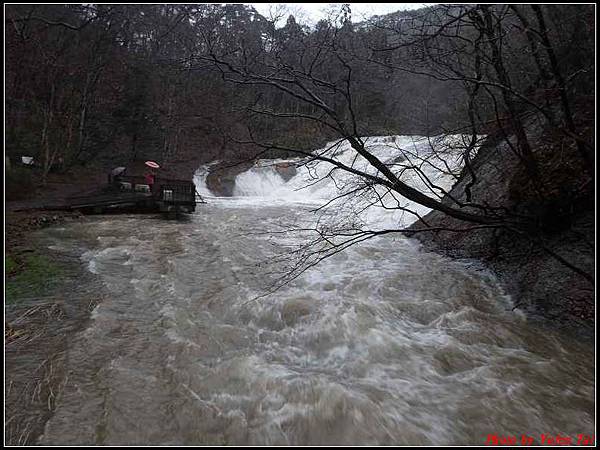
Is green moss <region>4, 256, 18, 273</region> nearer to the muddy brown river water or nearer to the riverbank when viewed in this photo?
the riverbank

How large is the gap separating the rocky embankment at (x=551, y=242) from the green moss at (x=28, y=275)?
601 centimetres

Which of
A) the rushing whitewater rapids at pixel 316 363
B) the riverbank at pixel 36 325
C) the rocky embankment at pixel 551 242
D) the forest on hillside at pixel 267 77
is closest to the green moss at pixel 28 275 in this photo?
the riverbank at pixel 36 325

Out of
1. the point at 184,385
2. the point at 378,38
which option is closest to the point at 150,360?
the point at 184,385

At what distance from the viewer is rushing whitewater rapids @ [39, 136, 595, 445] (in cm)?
306

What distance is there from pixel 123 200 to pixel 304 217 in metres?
6.30

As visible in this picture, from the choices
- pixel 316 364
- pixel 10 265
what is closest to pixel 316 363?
pixel 316 364

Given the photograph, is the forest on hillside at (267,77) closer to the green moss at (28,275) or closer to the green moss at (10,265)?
the green moss at (28,275)

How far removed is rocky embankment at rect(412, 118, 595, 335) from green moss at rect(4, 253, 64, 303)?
601 cm

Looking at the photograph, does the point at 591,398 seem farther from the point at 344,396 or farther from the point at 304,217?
the point at 304,217

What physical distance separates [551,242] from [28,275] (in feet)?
26.9

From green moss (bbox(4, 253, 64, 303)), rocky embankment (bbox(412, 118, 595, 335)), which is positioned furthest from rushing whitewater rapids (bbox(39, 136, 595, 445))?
green moss (bbox(4, 253, 64, 303))

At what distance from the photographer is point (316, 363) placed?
3.97 m

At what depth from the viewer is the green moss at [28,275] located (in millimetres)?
5426

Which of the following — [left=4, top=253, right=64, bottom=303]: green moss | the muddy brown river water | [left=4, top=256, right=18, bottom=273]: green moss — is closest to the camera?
the muddy brown river water
